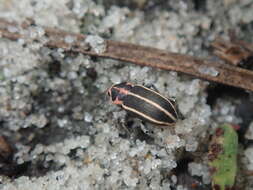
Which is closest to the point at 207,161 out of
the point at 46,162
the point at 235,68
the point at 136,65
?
the point at 235,68

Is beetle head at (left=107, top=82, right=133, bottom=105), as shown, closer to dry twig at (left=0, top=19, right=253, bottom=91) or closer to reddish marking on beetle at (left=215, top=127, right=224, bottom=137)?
dry twig at (left=0, top=19, right=253, bottom=91)

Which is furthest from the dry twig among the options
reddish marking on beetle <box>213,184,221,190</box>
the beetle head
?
reddish marking on beetle <box>213,184,221,190</box>

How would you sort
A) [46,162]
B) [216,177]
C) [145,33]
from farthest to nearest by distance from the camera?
1. [145,33]
2. [46,162]
3. [216,177]

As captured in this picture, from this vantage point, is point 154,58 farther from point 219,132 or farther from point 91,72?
point 219,132

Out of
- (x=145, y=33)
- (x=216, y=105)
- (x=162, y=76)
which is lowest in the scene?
(x=216, y=105)

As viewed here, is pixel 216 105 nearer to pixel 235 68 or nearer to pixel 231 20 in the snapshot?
pixel 235 68

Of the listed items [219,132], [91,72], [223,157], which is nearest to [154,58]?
[91,72]
